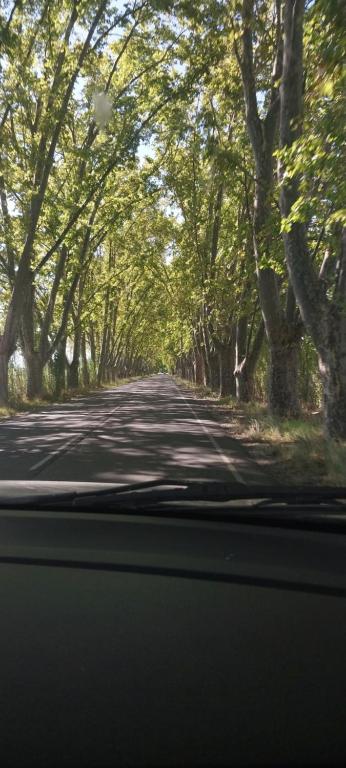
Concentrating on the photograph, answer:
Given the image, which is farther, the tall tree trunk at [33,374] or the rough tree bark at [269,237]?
the tall tree trunk at [33,374]

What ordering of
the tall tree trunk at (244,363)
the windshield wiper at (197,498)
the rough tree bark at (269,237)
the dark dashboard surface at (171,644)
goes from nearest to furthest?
the dark dashboard surface at (171,644), the windshield wiper at (197,498), the rough tree bark at (269,237), the tall tree trunk at (244,363)

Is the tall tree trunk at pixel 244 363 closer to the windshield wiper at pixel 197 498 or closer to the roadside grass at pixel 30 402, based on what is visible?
the roadside grass at pixel 30 402

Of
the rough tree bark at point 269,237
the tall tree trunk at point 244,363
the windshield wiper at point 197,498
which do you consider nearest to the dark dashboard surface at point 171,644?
the windshield wiper at point 197,498

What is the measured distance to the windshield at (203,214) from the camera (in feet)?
27.7

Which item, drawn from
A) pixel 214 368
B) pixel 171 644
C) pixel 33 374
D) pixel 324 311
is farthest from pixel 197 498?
pixel 214 368

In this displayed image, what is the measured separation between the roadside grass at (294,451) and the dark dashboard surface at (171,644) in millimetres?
5091

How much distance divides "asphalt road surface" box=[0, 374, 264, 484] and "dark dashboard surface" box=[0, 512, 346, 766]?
179 cm

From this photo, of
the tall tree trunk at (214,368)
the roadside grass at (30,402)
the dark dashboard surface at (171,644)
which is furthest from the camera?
the tall tree trunk at (214,368)

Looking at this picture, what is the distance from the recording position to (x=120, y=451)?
11.0m

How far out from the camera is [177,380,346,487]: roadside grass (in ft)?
27.3

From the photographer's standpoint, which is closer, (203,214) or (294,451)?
(294,451)

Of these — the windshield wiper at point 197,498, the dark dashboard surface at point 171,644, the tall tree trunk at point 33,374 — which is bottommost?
the dark dashboard surface at point 171,644

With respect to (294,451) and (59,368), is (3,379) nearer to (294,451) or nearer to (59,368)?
(59,368)

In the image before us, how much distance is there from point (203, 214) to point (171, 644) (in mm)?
26636
